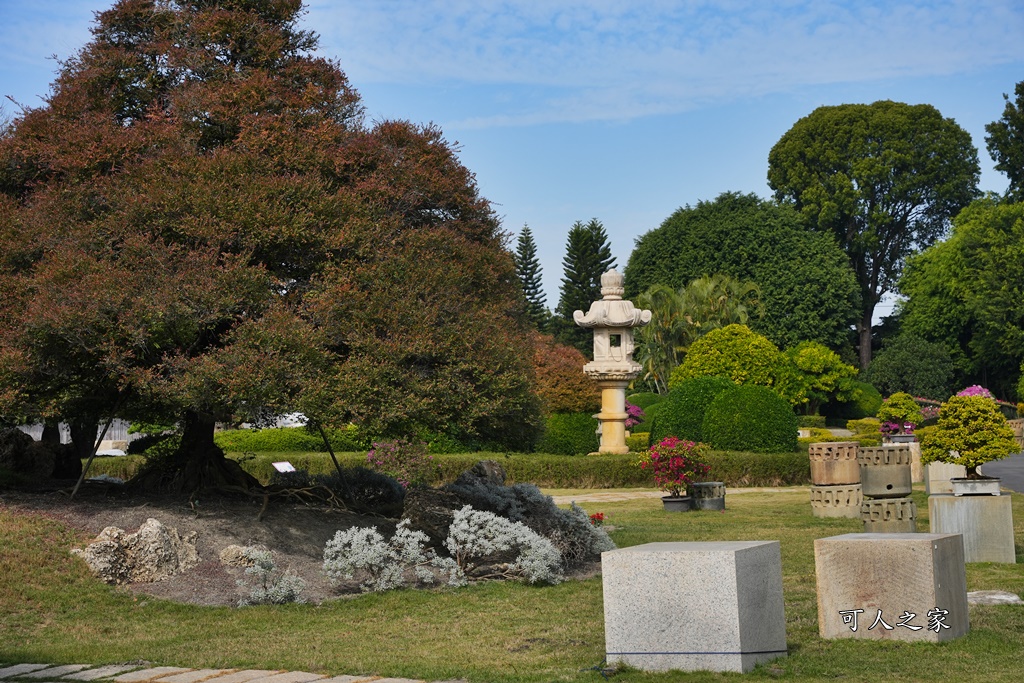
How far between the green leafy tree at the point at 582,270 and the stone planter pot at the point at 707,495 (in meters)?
37.0

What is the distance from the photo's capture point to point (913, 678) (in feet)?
19.5

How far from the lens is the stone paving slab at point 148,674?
650cm

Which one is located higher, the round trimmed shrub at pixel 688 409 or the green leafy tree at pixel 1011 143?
the green leafy tree at pixel 1011 143

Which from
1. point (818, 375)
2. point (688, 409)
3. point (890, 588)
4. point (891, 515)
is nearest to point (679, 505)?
point (891, 515)

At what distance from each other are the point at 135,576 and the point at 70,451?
5443mm

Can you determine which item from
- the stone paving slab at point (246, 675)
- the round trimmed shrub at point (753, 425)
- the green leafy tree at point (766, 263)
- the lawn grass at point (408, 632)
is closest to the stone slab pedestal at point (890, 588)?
the lawn grass at point (408, 632)

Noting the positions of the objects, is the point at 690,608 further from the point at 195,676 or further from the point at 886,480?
the point at 886,480

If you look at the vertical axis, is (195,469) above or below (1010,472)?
above

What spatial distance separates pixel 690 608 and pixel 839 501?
10999 millimetres

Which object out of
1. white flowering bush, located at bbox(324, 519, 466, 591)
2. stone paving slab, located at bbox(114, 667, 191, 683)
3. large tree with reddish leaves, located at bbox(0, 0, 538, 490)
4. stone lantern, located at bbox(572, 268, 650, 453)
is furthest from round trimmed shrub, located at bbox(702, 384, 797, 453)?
stone paving slab, located at bbox(114, 667, 191, 683)

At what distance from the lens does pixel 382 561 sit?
1010cm

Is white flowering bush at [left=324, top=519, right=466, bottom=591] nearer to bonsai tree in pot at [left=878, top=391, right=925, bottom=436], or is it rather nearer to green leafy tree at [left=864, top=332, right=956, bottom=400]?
bonsai tree in pot at [left=878, top=391, right=925, bottom=436]

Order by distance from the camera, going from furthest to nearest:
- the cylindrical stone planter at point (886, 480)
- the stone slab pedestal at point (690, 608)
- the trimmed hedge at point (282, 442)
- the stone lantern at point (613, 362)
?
the trimmed hedge at point (282, 442) < the stone lantern at point (613, 362) < the cylindrical stone planter at point (886, 480) < the stone slab pedestal at point (690, 608)

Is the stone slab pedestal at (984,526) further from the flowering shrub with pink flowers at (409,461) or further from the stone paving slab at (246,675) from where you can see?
the stone paving slab at (246,675)
